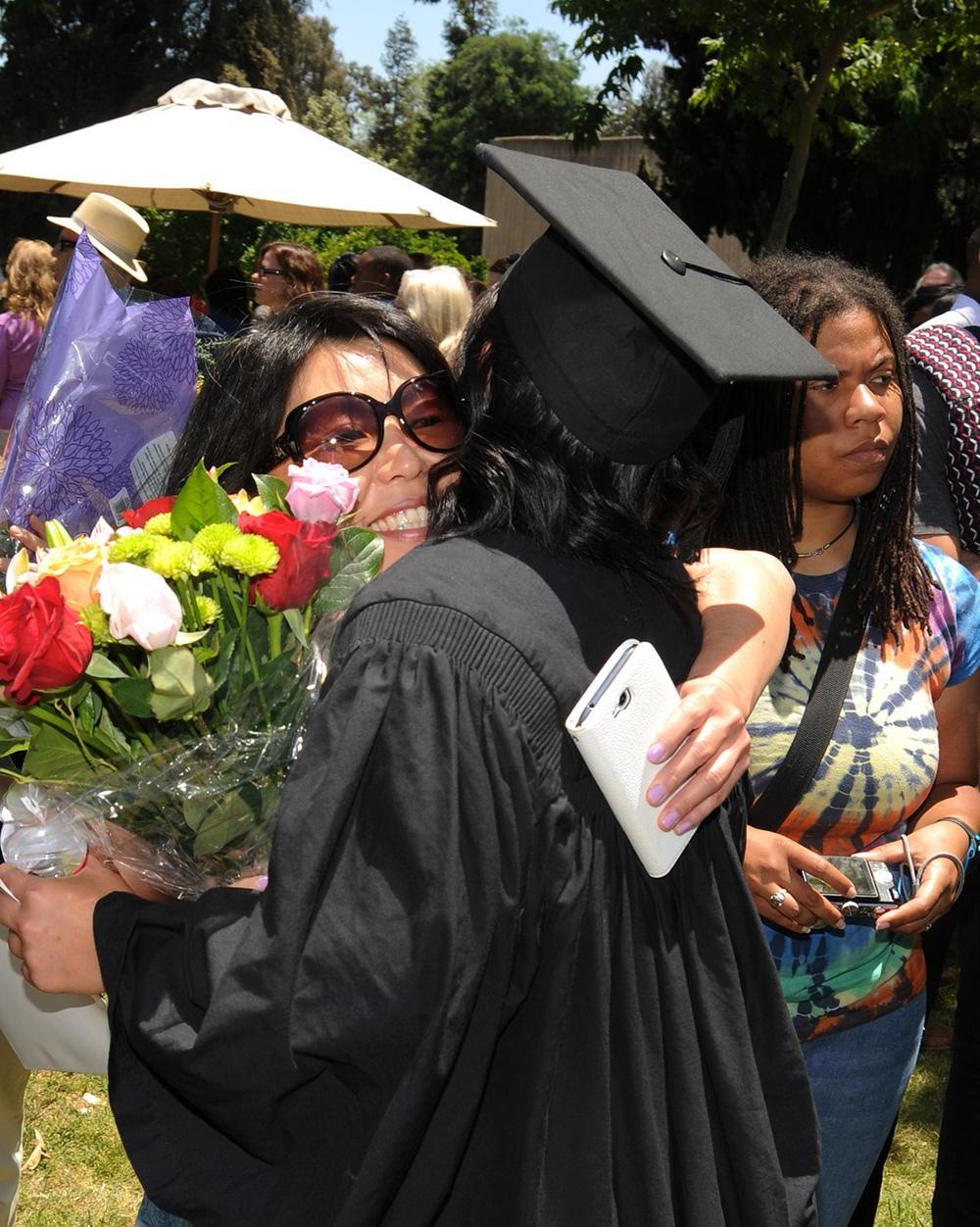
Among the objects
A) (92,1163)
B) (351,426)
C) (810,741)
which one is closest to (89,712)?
(351,426)

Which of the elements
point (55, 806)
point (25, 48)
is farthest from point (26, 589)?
point (25, 48)

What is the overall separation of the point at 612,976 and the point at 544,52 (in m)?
66.8

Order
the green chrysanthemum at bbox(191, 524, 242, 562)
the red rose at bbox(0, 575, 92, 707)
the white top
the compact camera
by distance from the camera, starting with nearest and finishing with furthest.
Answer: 1. the red rose at bbox(0, 575, 92, 707)
2. the green chrysanthemum at bbox(191, 524, 242, 562)
3. the compact camera
4. the white top

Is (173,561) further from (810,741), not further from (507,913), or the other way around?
(810,741)

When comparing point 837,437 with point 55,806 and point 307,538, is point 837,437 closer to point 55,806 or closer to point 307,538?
point 307,538

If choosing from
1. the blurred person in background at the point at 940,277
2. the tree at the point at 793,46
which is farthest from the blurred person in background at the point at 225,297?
the tree at the point at 793,46

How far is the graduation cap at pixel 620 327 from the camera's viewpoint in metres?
1.35

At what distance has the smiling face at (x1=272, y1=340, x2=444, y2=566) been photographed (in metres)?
1.87

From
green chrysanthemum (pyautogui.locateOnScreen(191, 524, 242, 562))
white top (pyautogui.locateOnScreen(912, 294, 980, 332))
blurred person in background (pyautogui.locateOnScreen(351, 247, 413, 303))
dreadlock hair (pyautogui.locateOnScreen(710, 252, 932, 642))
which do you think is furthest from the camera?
Result: blurred person in background (pyautogui.locateOnScreen(351, 247, 413, 303))

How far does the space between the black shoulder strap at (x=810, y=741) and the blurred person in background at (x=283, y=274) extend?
495 centimetres

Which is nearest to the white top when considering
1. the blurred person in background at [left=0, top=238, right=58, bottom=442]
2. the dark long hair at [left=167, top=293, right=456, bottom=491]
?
the dark long hair at [left=167, top=293, right=456, bottom=491]

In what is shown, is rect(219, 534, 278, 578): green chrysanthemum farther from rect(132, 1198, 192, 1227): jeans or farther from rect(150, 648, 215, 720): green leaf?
rect(132, 1198, 192, 1227): jeans

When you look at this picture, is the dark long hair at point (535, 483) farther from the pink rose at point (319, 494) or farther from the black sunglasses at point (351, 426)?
the black sunglasses at point (351, 426)

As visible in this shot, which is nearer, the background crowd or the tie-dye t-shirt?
the background crowd
